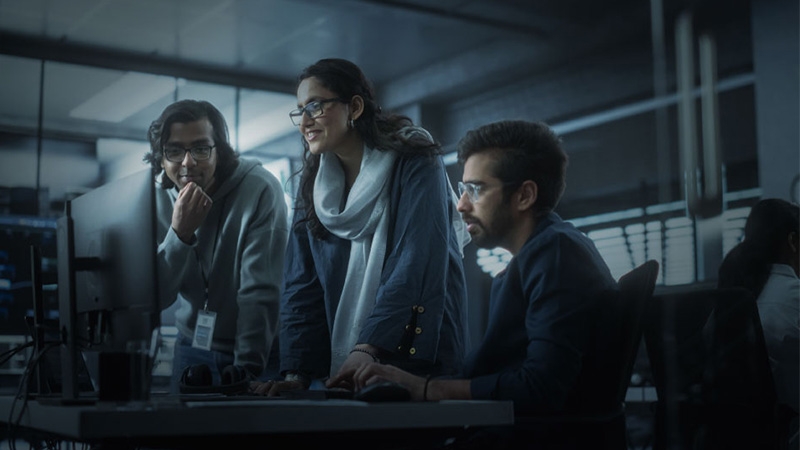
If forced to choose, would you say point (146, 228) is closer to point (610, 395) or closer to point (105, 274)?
point (105, 274)

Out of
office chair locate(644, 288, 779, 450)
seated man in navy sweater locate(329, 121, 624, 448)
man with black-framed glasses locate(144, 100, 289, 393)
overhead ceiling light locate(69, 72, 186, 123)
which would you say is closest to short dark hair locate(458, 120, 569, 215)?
seated man in navy sweater locate(329, 121, 624, 448)

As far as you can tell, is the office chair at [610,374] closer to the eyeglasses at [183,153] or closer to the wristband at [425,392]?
the wristband at [425,392]

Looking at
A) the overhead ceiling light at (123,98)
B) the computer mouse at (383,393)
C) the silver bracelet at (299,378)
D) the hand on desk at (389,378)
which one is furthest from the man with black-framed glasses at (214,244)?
the overhead ceiling light at (123,98)

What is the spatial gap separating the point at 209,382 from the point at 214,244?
636mm

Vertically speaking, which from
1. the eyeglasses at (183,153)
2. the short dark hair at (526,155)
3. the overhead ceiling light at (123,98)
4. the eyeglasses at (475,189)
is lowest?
the eyeglasses at (475,189)

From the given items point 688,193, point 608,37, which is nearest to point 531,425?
point 688,193

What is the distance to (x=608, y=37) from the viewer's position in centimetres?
559

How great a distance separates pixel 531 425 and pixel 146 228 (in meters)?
0.66

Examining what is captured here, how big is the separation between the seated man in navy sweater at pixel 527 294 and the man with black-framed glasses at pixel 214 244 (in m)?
0.66

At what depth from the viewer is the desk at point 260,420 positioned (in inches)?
39.8

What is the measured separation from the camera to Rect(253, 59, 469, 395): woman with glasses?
187 centimetres

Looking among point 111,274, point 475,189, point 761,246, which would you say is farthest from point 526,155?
point 761,246

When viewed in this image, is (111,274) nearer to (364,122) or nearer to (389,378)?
(389,378)

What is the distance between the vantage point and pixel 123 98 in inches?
250
